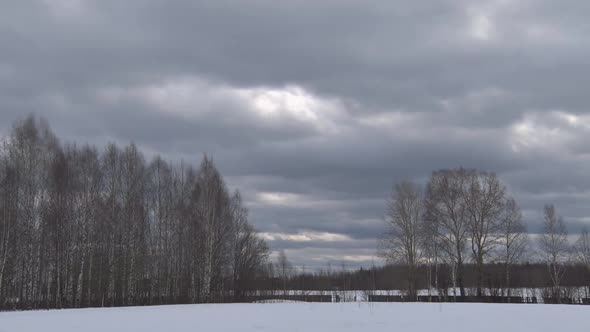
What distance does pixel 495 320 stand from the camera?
66.2ft

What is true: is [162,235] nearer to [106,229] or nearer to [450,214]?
[106,229]

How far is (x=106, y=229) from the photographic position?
1753 inches

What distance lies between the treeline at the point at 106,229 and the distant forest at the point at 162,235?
10 centimetres

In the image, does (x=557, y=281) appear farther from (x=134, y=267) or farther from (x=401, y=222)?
(x=134, y=267)

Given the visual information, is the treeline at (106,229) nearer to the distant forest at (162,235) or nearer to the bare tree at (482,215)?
the distant forest at (162,235)

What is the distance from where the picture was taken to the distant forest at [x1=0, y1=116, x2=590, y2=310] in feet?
129

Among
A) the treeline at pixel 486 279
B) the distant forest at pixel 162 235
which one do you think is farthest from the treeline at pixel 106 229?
the treeline at pixel 486 279

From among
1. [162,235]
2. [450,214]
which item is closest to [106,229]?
[162,235]

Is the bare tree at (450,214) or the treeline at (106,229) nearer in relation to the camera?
the treeline at (106,229)

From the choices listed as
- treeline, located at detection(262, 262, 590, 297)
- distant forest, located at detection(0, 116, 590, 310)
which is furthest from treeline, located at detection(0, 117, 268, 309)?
treeline, located at detection(262, 262, 590, 297)

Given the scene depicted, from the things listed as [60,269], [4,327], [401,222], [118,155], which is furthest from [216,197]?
[4,327]

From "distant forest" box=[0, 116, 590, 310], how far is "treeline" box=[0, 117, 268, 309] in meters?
0.10

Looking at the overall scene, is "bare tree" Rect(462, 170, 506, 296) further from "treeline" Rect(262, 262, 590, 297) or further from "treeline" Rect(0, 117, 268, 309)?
"treeline" Rect(0, 117, 268, 309)

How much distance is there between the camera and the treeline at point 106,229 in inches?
1524
